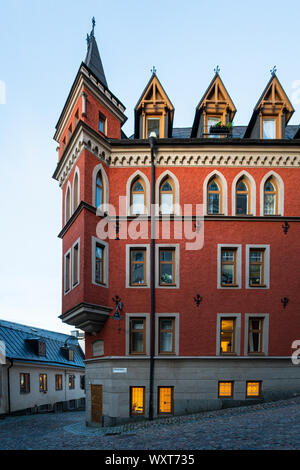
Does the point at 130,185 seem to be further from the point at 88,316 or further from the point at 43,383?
the point at 43,383

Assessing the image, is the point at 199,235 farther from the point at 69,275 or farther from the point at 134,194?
the point at 69,275

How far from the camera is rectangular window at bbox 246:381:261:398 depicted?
15.7 metres

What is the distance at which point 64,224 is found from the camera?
18.8m

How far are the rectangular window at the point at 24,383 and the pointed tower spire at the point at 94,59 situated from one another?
2411 centimetres

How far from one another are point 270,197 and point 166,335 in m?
8.47

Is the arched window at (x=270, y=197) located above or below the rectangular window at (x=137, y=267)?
above

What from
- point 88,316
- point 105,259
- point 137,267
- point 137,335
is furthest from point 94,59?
point 137,335

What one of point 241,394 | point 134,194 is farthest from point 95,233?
point 241,394

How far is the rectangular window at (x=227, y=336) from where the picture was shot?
16.2 metres

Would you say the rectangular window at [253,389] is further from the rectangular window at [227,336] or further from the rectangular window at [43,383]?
the rectangular window at [43,383]

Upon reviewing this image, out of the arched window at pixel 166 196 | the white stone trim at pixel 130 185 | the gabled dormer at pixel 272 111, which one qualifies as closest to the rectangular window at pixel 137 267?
the white stone trim at pixel 130 185

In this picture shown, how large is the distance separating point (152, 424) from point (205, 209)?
9680 mm

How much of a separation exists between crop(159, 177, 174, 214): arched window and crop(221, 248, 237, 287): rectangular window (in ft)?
10.9

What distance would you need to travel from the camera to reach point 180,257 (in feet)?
55.1
